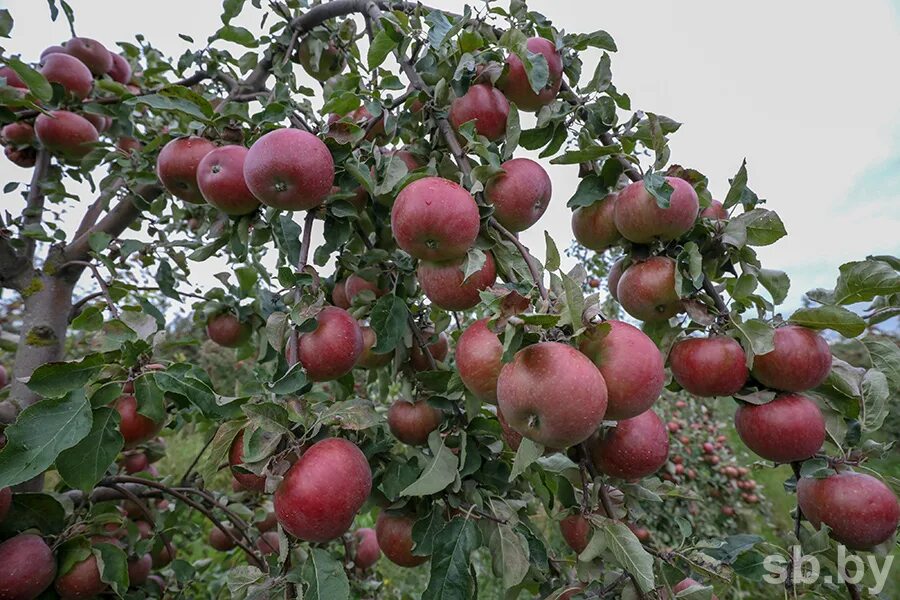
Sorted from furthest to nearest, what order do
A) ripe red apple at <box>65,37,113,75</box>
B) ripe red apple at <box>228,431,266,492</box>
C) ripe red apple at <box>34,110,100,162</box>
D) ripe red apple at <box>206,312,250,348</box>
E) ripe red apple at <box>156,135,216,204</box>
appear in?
ripe red apple at <box>65,37,113,75</box>
ripe red apple at <box>34,110,100,162</box>
ripe red apple at <box>206,312,250,348</box>
ripe red apple at <box>156,135,216,204</box>
ripe red apple at <box>228,431,266,492</box>

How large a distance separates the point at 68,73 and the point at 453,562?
2196 millimetres

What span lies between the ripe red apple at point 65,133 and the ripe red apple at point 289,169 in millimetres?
1204

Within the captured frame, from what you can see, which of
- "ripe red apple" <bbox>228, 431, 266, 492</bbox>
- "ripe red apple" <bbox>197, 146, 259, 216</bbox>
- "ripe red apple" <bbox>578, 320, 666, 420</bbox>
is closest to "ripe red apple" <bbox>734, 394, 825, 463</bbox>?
"ripe red apple" <bbox>578, 320, 666, 420</bbox>

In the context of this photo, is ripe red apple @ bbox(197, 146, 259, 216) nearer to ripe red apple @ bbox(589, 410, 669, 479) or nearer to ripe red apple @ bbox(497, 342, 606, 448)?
ripe red apple @ bbox(497, 342, 606, 448)

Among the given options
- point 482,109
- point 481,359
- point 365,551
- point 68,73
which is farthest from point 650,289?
point 68,73

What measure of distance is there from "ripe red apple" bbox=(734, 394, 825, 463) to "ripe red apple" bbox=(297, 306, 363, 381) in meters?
0.84

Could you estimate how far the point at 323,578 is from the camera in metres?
0.82

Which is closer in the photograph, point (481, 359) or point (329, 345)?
point (481, 359)

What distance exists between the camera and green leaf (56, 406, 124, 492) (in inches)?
36.4

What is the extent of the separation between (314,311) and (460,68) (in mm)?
573

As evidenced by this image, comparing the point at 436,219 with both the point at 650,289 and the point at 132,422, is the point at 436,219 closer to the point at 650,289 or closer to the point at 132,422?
the point at 650,289

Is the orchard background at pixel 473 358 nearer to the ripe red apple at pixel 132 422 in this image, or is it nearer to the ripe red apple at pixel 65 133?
the ripe red apple at pixel 132 422

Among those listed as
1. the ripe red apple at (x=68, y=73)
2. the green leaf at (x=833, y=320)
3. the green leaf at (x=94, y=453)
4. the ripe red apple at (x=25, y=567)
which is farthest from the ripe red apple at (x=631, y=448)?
the ripe red apple at (x=68, y=73)

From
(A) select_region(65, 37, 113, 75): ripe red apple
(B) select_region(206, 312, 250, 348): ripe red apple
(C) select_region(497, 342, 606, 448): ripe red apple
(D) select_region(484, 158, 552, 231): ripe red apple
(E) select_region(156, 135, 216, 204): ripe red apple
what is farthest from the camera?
(A) select_region(65, 37, 113, 75): ripe red apple
